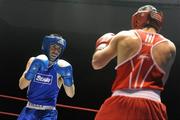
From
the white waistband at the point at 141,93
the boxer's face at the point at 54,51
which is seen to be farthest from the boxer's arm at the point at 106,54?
the boxer's face at the point at 54,51

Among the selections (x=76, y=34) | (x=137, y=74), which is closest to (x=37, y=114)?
(x=137, y=74)

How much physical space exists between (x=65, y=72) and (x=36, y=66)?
0.22 m

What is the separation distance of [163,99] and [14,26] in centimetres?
203

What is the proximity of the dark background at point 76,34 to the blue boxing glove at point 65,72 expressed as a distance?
1.79 meters

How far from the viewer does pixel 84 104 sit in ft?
18.3

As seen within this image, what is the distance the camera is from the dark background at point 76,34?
4.84 m

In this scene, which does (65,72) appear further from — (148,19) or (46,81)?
(148,19)

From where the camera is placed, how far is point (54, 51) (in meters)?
3.15

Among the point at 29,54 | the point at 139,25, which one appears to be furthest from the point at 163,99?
the point at 139,25

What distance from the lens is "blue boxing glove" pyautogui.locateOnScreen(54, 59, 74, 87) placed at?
3.07 m

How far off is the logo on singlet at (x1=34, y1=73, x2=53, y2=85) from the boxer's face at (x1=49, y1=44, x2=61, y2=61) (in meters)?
0.14

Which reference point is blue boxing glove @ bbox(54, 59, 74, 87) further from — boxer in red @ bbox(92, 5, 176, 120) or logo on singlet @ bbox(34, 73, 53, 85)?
boxer in red @ bbox(92, 5, 176, 120)

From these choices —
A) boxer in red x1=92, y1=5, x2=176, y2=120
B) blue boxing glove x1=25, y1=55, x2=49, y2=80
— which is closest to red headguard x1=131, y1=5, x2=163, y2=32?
boxer in red x1=92, y1=5, x2=176, y2=120

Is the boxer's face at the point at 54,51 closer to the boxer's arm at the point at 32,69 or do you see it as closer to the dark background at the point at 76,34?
the boxer's arm at the point at 32,69
